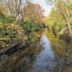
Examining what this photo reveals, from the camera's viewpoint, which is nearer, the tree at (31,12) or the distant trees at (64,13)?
the distant trees at (64,13)

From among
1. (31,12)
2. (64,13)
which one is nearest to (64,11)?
(64,13)

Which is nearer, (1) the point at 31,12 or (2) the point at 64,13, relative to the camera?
(2) the point at 64,13

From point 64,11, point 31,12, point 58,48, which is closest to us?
point 58,48

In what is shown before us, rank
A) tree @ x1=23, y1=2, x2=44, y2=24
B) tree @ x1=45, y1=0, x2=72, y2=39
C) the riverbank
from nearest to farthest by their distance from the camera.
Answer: the riverbank < tree @ x1=45, y1=0, x2=72, y2=39 < tree @ x1=23, y1=2, x2=44, y2=24

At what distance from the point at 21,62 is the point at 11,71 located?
366cm

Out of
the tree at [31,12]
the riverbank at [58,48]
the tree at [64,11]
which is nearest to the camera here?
the riverbank at [58,48]

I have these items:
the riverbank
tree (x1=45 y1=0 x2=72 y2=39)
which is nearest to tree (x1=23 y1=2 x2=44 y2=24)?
tree (x1=45 y1=0 x2=72 y2=39)

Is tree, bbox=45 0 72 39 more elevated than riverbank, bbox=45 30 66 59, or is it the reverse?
tree, bbox=45 0 72 39

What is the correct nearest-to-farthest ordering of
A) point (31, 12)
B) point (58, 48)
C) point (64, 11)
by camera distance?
1. point (58, 48)
2. point (64, 11)
3. point (31, 12)

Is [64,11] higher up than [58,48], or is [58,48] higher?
[64,11]

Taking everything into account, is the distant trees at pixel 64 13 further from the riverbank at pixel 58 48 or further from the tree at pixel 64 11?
the riverbank at pixel 58 48

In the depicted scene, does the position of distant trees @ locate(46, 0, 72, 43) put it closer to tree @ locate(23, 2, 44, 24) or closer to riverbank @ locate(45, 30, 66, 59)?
riverbank @ locate(45, 30, 66, 59)

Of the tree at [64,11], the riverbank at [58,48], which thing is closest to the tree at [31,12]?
the tree at [64,11]

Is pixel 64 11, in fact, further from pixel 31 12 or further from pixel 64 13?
pixel 31 12
